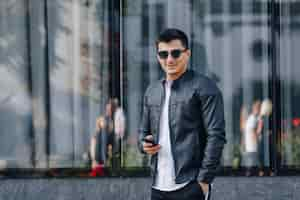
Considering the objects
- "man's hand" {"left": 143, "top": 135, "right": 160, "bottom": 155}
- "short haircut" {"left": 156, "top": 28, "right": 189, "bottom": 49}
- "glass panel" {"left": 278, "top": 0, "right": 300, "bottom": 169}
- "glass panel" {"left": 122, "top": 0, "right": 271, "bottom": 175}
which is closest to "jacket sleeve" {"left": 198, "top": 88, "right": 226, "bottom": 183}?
"man's hand" {"left": 143, "top": 135, "right": 160, "bottom": 155}

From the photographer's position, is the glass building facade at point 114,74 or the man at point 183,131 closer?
the man at point 183,131

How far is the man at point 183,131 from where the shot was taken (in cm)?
408

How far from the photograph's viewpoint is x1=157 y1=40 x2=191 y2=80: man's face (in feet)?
13.7

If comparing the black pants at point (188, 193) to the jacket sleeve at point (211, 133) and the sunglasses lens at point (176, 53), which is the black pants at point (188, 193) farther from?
the sunglasses lens at point (176, 53)

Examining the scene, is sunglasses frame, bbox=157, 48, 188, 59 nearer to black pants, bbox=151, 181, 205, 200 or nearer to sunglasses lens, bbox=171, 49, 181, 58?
sunglasses lens, bbox=171, 49, 181, 58

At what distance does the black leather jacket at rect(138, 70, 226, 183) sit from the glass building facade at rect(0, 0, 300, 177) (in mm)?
4799

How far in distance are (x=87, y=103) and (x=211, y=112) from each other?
5.08m

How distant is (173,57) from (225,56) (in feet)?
16.1

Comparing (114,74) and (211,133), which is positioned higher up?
(114,74)

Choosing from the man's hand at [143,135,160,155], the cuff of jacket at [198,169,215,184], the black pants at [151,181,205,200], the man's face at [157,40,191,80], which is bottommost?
the black pants at [151,181,205,200]

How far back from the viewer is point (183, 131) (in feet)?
13.6

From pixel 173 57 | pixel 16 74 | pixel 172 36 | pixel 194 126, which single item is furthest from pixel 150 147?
pixel 16 74

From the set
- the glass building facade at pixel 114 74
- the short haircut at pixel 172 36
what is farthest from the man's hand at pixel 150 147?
the glass building facade at pixel 114 74

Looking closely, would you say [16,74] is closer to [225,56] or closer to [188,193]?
[225,56]
